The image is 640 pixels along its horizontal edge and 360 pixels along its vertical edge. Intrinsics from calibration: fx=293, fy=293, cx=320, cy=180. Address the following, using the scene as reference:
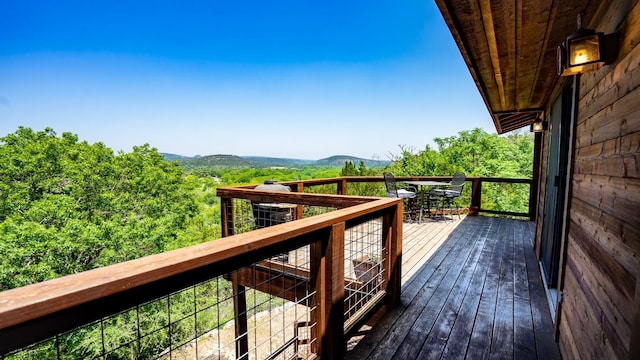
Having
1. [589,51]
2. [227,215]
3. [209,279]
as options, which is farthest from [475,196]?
[209,279]

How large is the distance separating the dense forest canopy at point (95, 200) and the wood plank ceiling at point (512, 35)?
5745 mm

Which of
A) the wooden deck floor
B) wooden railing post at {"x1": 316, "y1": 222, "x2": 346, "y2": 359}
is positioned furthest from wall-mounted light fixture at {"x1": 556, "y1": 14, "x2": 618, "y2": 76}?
the wooden deck floor

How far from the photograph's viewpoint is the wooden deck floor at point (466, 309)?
6.47 feet

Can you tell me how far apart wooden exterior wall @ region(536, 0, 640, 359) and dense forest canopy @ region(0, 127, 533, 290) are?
23.1ft

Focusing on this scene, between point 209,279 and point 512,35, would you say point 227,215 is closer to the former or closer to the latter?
point 209,279

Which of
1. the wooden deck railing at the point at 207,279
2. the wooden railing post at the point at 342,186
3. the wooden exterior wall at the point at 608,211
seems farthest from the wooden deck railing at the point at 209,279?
the wooden railing post at the point at 342,186

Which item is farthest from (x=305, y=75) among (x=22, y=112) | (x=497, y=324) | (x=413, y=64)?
(x=22, y=112)

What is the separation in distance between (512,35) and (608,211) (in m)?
1.57

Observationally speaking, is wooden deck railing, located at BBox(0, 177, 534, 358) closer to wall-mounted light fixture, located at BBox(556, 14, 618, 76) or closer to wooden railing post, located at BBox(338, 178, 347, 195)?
wall-mounted light fixture, located at BBox(556, 14, 618, 76)

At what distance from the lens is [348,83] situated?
1911 centimetres

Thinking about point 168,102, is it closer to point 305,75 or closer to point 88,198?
point 305,75

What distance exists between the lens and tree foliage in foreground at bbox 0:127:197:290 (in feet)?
33.3

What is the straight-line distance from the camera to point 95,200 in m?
13.5

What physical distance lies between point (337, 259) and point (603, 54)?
5.40ft
